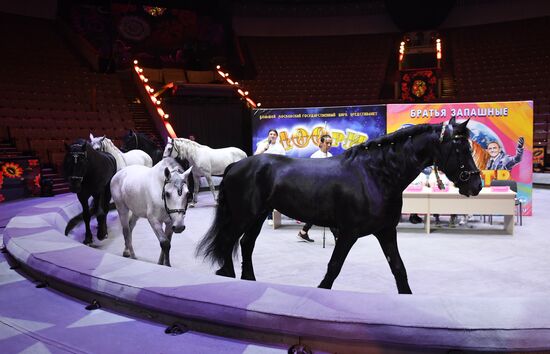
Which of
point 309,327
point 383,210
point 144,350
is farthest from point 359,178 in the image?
point 144,350

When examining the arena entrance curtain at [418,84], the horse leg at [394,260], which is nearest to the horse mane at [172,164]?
the horse leg at [394,260]

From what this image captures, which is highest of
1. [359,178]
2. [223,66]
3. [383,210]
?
[223,66]

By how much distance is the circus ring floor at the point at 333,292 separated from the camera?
2221mm

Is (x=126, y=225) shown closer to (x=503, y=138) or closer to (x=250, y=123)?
(x=503, y=138)

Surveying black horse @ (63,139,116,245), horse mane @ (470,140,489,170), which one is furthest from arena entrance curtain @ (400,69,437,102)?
black horse @ (63,139,116,245)

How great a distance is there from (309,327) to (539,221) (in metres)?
6.67

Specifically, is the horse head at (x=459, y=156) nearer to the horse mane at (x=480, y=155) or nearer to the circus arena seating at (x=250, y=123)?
the circus arena seating at (x=250, y=123)

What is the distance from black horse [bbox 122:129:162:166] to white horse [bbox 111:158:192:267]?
476 cm

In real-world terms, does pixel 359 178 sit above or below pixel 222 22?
below

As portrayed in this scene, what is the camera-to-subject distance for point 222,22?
72.0 ft

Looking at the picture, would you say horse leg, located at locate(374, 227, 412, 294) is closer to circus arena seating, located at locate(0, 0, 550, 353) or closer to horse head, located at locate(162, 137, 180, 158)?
circus arena seating, located at locate(0, 0, 550, 353)

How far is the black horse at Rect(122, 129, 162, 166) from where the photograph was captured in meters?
9.94

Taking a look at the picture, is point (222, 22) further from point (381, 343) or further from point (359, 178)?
point (381, 343)

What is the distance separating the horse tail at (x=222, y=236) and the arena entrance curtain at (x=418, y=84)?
665 inches
